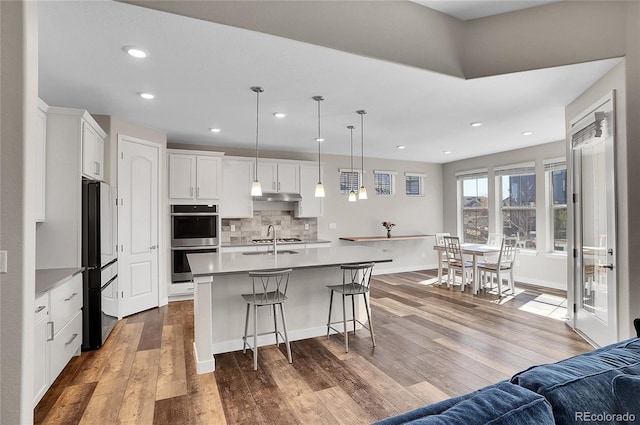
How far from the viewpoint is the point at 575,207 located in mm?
3703

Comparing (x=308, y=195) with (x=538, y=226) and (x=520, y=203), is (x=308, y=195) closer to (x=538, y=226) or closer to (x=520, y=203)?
(x=520, y=203)

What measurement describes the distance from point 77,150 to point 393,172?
5.97 m

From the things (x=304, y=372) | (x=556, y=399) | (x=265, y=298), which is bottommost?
(x=304, y=372)

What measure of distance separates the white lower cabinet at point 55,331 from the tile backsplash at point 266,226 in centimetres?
276

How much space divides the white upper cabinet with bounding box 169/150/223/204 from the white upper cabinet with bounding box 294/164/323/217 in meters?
1.55

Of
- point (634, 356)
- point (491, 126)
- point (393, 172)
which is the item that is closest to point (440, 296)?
point (491, 126)

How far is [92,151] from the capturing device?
354 centimetres

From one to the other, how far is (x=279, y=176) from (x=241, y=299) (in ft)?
10.1

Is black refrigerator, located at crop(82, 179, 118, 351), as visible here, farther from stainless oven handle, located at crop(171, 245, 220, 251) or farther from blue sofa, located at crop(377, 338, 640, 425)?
blue sofa, located at crop(377, 338, 640, 425)

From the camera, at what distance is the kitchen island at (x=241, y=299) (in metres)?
2.89

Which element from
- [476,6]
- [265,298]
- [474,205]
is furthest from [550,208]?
[265,298]

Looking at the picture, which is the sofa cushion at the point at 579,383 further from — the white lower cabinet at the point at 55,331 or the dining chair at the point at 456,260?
the dining chair at the point at 456,260

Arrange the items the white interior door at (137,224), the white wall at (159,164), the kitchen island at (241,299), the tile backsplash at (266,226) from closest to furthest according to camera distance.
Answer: the kitchen island at (241,299) → the white wall at (159,164) → the white interior door at (137,224) → the tile backsplash at (266,226)

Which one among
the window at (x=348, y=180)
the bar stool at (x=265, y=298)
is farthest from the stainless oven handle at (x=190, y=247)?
the window at (x=348, y=180)
